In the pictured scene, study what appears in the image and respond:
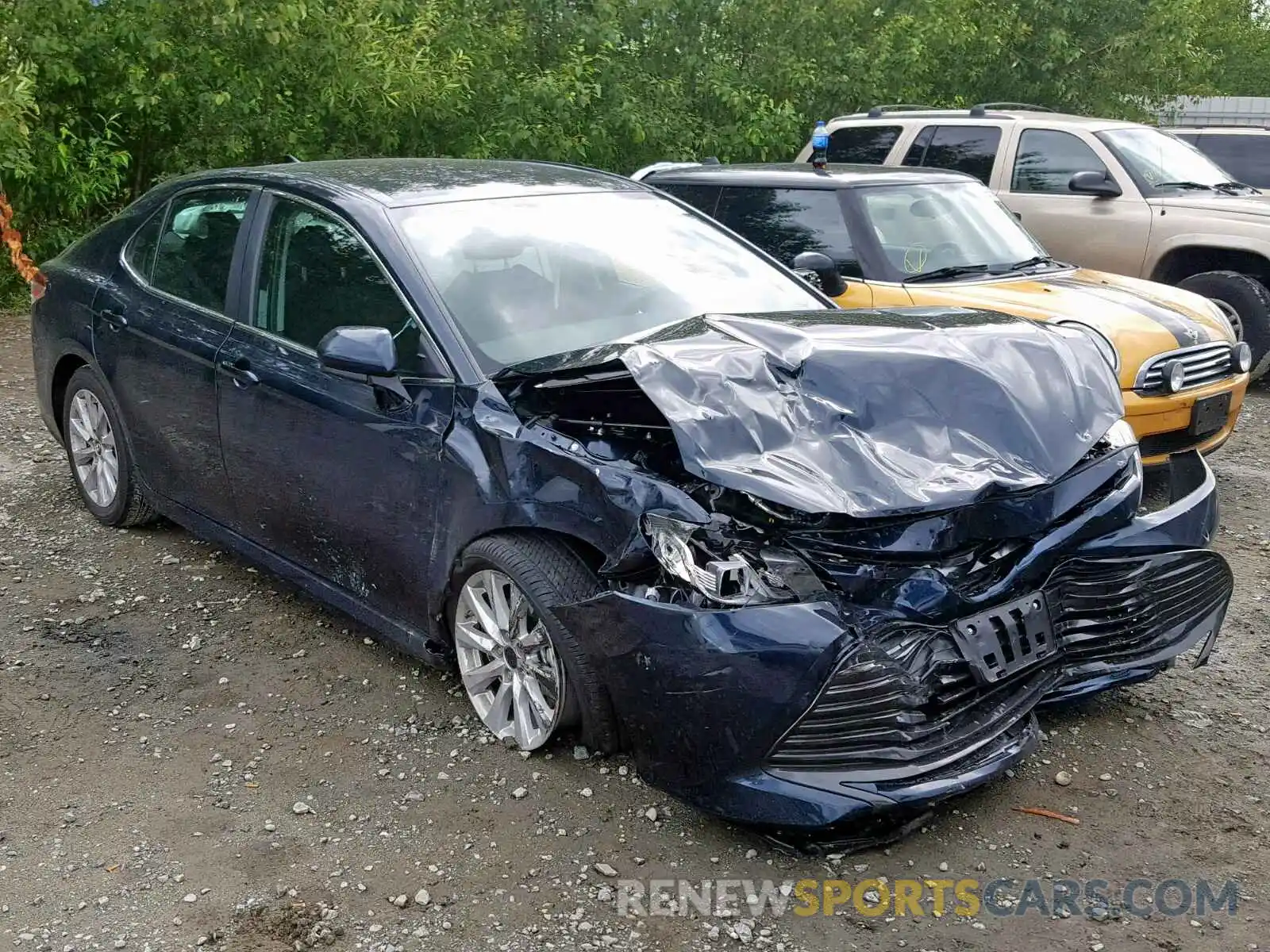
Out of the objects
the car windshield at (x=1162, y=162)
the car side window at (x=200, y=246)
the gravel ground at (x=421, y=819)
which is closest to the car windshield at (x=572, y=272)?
the car side window at (x=200, y=246)

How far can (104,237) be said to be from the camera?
5605mm

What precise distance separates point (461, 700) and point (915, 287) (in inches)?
145

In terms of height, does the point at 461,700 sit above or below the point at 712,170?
below

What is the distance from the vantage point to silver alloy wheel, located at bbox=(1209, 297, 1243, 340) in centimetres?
880

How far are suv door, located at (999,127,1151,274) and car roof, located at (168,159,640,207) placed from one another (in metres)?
5.27

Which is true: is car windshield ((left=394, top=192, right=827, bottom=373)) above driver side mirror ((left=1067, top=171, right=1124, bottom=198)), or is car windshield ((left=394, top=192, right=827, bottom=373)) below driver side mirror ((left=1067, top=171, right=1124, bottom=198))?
above

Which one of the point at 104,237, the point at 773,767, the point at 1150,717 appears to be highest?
the point at 104,237

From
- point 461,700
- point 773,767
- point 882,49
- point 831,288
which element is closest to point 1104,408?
point 773,767

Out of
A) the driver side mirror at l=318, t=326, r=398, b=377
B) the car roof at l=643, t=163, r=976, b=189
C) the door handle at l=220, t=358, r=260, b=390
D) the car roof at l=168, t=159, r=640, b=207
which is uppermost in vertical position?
the car roof at l=168, t=159, r=640, b=207

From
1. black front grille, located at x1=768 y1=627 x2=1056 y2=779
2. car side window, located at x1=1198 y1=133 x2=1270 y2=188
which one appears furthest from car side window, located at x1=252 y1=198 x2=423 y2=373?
car side window, located at x1=1198 y1=133 x2=1270 y2=188

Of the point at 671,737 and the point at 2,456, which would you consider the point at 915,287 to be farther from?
the point at 2,456

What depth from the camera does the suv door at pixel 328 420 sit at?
154 inches

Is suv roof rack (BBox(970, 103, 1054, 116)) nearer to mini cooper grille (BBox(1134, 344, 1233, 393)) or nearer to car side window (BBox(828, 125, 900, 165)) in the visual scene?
car side window (BBox(828, 125, 900, 165))

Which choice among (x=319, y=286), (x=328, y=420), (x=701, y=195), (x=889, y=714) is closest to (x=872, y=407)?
(x=889, y=714)
